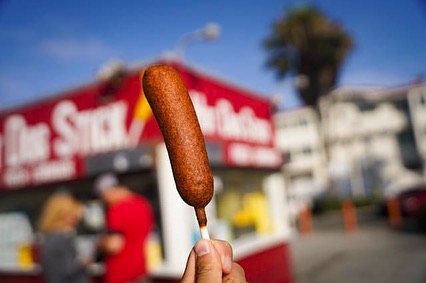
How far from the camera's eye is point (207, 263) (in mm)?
1388

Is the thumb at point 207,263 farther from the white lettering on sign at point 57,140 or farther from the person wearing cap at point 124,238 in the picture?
the white lettering on sign at point 57,140

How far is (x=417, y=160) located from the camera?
3481 centimetres

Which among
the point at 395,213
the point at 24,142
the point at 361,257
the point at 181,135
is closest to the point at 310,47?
the point at 395,213

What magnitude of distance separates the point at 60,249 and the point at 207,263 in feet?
10.1

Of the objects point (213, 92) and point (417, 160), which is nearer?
point (213, 92)

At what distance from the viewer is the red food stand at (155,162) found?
5.51 meters

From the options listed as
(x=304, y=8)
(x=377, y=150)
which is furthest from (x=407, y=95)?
(x=304, y=8)

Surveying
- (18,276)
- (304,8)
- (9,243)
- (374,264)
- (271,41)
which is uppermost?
(304,8)

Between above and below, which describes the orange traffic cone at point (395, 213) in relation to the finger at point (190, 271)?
below

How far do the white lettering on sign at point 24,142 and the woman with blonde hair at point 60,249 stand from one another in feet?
10.2

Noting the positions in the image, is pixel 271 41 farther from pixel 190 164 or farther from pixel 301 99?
pixel 190 164

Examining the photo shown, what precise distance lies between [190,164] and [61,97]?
6095mm

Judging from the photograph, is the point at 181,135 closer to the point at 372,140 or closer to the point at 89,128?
the point at 89,128

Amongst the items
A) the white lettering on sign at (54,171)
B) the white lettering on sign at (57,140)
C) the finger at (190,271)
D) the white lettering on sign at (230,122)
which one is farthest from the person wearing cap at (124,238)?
the finger at (190,271)
